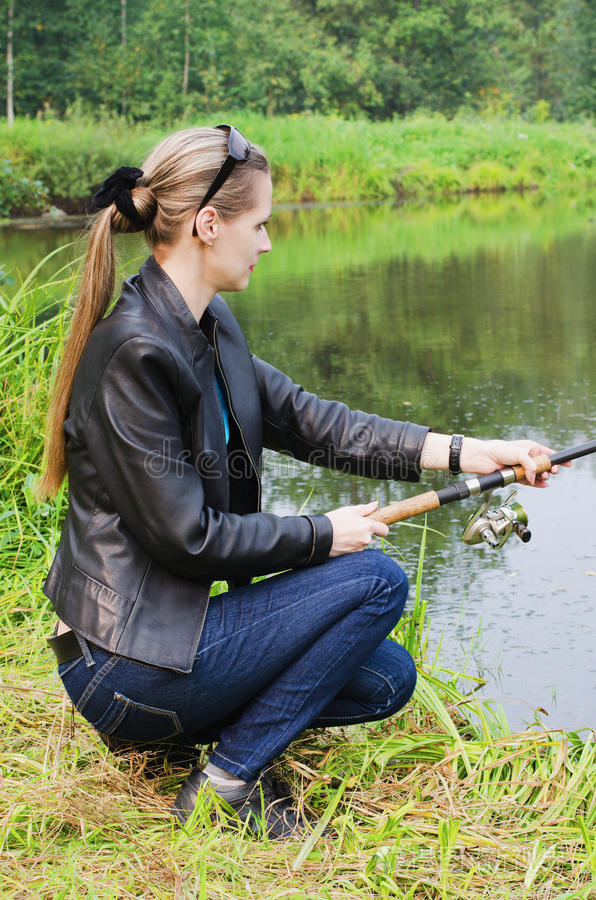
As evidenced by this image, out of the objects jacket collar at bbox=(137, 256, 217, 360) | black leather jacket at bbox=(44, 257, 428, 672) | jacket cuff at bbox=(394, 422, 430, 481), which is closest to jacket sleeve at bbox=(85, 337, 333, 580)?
black leather jacket at bbox=(44, 257, 428, 672)

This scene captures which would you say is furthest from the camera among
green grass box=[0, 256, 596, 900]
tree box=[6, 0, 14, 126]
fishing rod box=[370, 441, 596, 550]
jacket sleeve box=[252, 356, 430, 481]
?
tree box=[6, 0, 14, 126]

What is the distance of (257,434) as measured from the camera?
78.7 inches

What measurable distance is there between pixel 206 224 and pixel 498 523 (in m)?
0.83

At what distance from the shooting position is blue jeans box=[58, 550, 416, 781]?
1.72 meters

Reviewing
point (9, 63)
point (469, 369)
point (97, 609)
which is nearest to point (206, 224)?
point (97, 609)

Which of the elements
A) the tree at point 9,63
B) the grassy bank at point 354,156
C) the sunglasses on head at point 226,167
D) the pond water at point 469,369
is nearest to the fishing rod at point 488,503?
the pond water at point 469,369

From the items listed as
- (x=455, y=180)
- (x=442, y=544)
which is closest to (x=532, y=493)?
(x=442, y=544)

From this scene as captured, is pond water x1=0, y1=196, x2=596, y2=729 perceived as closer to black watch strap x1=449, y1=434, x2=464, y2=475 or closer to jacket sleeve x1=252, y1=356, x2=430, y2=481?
jacket sleeve x1=252, y1=356, x2=430, y2=481

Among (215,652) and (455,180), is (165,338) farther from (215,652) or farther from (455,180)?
(455,180)

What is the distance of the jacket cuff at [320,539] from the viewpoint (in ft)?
5.83

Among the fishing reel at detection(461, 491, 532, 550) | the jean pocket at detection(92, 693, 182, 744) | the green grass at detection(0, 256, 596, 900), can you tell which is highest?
the fishing reel at detection(461, 491, 532, 550)

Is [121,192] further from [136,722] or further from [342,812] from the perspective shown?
[342,812]

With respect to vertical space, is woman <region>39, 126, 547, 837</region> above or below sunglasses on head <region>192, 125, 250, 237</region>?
below

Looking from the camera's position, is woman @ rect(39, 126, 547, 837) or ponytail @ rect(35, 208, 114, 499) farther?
ponytail @ rect(35, 208, 114, 499)
